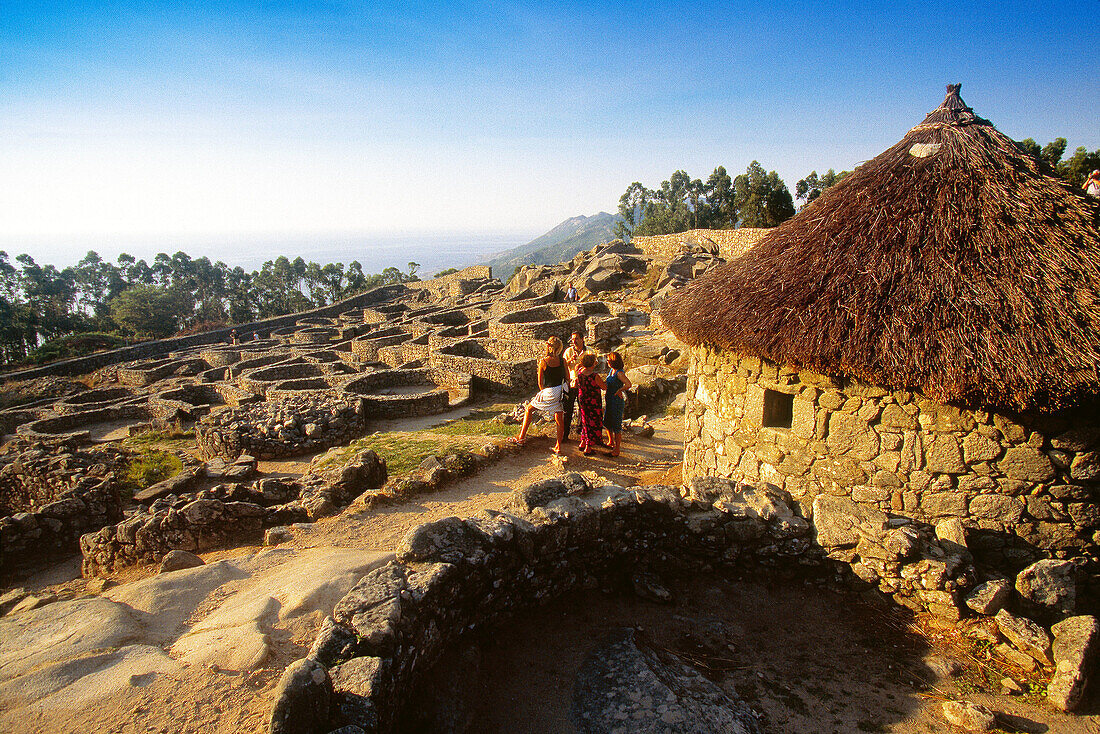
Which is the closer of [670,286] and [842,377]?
[842,377]

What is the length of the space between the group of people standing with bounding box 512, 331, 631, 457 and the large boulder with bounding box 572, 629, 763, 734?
197 inches

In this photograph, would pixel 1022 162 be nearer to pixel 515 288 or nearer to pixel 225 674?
pixel 225 674

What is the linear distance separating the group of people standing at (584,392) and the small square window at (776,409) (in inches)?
108

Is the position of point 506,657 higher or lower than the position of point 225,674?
lower

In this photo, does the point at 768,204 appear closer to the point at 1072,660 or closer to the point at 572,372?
the point at 572,372

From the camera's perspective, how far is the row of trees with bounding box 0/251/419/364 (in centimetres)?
5025

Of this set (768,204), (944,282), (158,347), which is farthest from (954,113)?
(158,347)

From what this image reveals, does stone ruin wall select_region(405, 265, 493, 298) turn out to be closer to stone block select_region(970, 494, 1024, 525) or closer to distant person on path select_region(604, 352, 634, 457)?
distant person on path select_region(604, 352, 634, 457)

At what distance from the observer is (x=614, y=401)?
9219 millimetres

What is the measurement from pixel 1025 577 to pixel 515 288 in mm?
31537

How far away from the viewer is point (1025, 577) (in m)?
4.57

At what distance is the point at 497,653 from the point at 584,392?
5085 mm

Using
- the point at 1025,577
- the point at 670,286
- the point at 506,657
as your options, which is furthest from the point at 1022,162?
the point at 670,286

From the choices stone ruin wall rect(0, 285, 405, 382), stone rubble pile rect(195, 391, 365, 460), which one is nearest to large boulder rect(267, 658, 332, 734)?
stone rubble pile rect(195, 391, 365, 460)
